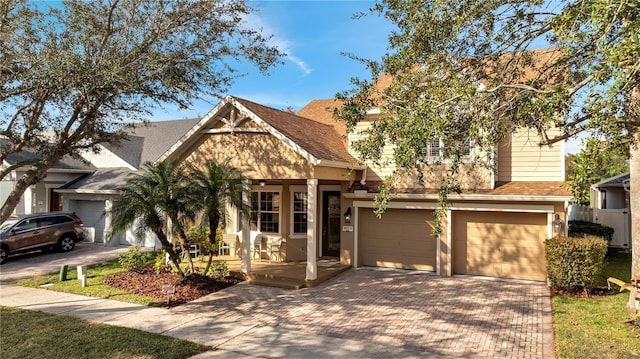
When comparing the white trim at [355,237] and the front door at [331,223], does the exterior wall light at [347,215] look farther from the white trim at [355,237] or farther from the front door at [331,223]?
the front door at [331,223]

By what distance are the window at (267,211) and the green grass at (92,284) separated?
4852 millimetres

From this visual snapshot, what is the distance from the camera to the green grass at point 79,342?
6.77 m

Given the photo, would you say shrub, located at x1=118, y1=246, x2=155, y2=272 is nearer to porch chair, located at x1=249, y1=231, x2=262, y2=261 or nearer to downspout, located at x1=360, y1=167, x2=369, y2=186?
porch chair, located at x1=249, y1=231, x2=262, y2=261

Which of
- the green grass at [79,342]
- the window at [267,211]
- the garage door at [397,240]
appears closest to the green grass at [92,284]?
the green grass at [79,342]

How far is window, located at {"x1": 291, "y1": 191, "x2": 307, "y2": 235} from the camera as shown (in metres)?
14.8

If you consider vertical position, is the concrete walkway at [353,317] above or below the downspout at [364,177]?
below

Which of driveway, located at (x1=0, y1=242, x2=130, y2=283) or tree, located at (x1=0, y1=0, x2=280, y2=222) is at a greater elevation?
tree, located at (x1=0, y1=0, x2=280, y2=222)

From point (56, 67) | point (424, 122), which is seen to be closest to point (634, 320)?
point (424, 122)

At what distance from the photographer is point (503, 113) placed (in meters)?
7.35

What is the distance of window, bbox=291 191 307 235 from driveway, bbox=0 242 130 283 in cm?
745

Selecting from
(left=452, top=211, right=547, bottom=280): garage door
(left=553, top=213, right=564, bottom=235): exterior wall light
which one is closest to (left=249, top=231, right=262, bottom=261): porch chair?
(left=452, top=211, right=547, bottom=280): garage door

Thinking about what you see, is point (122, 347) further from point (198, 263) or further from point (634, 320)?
point (634, 320)

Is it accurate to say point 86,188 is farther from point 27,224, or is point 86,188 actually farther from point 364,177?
point 364,177

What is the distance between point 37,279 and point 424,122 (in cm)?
1246
